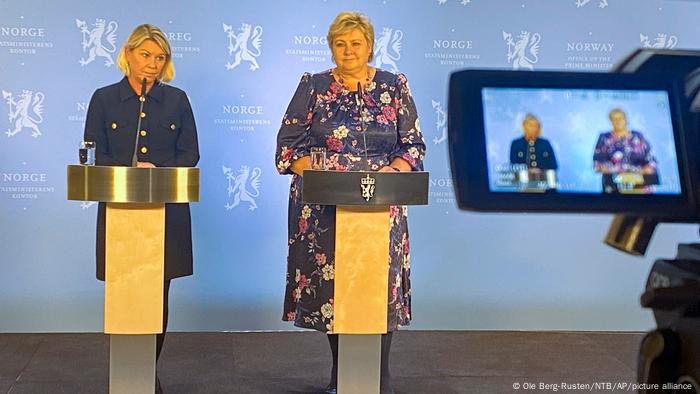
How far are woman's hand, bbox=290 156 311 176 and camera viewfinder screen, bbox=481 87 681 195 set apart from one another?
8.34 feet

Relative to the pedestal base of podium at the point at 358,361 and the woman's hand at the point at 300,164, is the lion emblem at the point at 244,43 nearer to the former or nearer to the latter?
the woman's hand at the point at 300,164

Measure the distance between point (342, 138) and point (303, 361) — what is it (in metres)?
1.26

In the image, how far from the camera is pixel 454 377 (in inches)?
138

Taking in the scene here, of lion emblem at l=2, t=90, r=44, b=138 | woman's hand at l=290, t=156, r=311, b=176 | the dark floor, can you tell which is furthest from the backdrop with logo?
woman's hand at l=290, t=156, r=311, b=176

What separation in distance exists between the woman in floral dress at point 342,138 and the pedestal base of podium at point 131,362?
20.3 inches

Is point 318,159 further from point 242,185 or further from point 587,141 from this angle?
point 587,141

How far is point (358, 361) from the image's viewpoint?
8.91 feet

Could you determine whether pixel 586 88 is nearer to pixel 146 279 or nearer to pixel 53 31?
pixel 146 279

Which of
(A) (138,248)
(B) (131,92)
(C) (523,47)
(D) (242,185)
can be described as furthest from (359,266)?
(C) (523,47)

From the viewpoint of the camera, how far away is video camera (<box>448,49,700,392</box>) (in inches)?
12.4

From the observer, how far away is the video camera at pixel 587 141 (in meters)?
0.31

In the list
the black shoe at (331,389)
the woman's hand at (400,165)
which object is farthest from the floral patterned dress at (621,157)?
the black shoe at (331,389)

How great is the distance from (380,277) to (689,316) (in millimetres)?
2245

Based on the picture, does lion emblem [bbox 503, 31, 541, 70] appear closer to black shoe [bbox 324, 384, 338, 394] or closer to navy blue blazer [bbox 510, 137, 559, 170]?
black shoe [bbox 324, 384, 338, 394]
